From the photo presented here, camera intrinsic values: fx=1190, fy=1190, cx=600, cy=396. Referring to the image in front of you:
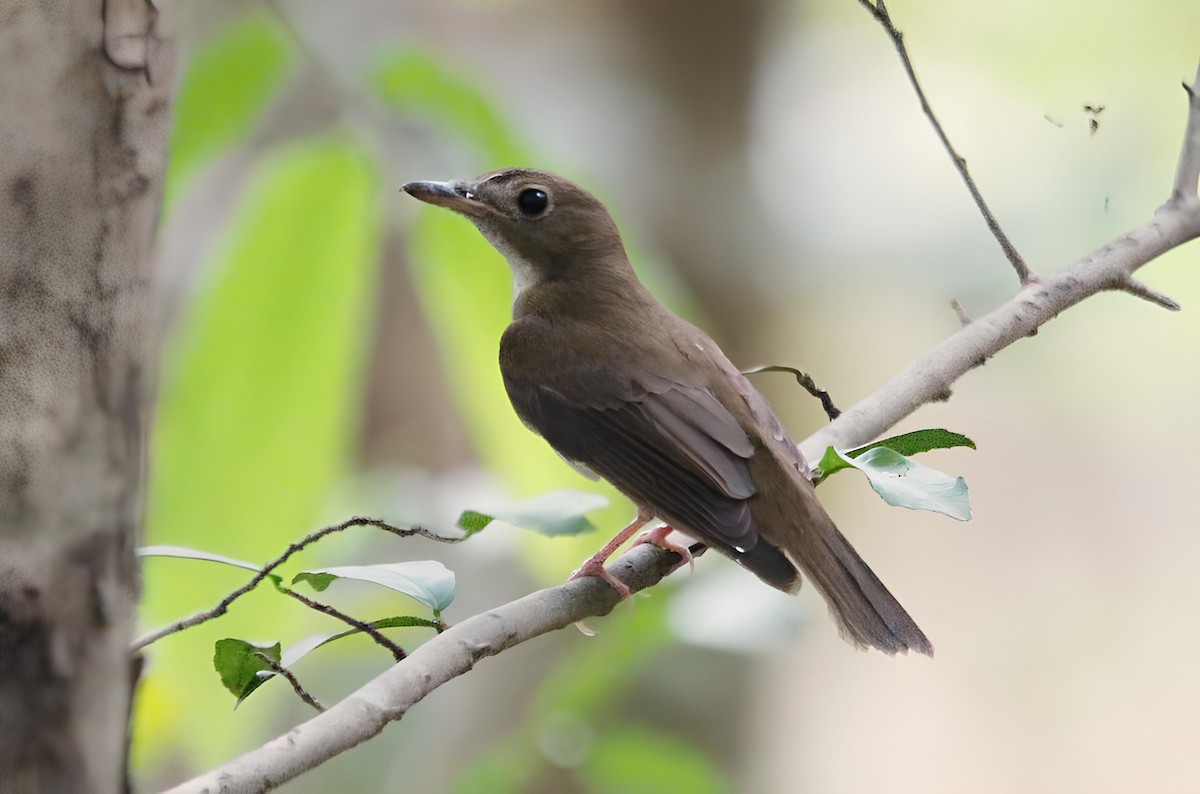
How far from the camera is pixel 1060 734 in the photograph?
20.8ft

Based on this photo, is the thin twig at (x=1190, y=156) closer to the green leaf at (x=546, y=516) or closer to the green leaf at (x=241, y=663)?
the green leaf at (x=546, y=516)

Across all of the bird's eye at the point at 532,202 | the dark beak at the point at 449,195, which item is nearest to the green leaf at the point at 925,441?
the dark beak at the point at 449,195

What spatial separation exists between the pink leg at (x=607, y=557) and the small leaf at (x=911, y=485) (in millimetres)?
496

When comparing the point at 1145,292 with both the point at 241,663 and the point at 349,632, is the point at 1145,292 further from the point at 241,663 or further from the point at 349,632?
the point at 241,663

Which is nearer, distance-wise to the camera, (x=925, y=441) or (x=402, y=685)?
(x=402, y=685)

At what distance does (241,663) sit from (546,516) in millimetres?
478

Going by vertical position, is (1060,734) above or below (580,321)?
below

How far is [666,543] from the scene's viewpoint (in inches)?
82.9

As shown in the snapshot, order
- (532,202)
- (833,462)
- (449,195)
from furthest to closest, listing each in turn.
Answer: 1. (532,202)
2. (449,195)
3. (833,462)

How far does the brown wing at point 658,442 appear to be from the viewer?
6.71 ft

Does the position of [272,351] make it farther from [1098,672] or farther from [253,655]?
[1098,672]

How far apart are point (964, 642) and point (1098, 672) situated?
2.27 feet

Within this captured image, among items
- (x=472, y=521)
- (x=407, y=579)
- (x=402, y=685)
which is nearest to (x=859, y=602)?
(x=472, y=521)

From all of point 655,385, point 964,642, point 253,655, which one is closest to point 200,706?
point 253,655
